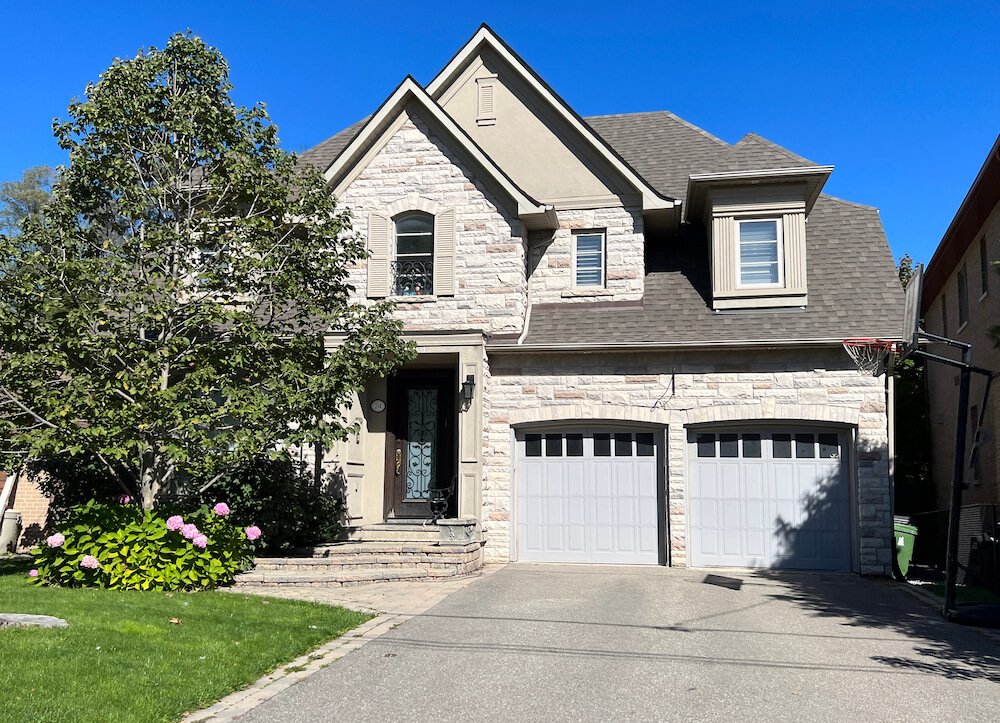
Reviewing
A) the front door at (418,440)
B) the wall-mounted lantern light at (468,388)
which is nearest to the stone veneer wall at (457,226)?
the wall-mounted lantern light at (468,388)

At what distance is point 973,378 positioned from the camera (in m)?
17.8

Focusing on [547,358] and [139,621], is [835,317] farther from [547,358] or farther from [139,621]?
[139,621]

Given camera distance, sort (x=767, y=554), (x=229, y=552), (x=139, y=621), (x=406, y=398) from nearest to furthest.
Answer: (x=139, y=621)
(x=229, y=552)
(x=767, y=554)
(x=406, y=398)

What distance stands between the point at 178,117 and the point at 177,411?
161 inches

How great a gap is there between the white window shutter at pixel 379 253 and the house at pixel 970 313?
1011 cm

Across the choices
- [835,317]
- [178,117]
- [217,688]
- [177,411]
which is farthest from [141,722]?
[835,317]

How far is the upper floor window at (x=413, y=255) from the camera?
15837mm

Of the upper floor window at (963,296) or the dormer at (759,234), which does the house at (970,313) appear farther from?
the dormer at (759,234)

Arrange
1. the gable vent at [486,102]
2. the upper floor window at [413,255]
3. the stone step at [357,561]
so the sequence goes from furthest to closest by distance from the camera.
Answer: the gable vent at [486,102], the upper floor window at [413,255], the stone step at [357,561]

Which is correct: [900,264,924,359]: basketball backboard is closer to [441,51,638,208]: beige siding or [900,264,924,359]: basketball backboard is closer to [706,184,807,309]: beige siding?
[706,184,807,309]: beige siding

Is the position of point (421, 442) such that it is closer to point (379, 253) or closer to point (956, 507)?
point (379, 253)

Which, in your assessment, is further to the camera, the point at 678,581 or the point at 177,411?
the point at 678,581

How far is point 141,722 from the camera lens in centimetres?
540

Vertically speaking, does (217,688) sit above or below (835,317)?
below
